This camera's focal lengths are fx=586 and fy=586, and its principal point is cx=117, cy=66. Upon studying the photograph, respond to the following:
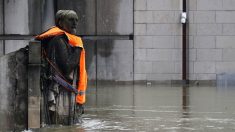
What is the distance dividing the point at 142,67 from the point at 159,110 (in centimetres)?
739

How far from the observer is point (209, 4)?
19.1 meters

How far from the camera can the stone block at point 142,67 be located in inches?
754

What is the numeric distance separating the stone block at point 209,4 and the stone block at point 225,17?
7.7 inches

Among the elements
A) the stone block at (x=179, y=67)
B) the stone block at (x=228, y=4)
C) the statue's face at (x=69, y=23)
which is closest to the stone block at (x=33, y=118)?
the statue's face at (x=69, y=23)

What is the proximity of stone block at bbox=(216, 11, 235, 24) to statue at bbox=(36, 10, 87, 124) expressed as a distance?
34.8ft

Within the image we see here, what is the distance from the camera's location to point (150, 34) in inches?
755

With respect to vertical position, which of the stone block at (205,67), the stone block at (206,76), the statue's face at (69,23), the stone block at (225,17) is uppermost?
the stone block at (225,17)

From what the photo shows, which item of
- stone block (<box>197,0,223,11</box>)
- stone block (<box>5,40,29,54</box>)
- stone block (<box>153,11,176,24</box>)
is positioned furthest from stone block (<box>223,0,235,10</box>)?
stone block (<box>5,40,29,54</box>)

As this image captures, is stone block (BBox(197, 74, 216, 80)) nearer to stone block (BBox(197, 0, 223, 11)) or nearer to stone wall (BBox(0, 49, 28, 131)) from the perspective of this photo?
stone block (BBox(197, 0, 223, 11))

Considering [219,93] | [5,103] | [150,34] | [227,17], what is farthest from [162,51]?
[5,103]

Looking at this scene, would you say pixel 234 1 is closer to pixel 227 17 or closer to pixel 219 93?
pixel 227 17

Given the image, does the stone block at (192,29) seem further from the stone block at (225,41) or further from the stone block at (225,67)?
the stone block at (225,67)

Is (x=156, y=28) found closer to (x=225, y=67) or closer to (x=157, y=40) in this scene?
(x=157, y=40)

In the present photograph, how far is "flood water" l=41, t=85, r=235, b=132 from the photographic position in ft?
30.8
